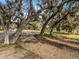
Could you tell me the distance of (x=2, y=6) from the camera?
17.5 metres

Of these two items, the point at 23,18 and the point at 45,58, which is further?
the point at 23,18

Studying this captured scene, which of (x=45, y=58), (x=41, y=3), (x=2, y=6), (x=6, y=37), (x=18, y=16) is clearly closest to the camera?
(x=45, y=58)

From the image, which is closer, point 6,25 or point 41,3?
point 6,25

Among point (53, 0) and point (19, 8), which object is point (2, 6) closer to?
point (19, 8)

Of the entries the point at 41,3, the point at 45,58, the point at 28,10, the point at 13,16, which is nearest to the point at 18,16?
the point at 13,16

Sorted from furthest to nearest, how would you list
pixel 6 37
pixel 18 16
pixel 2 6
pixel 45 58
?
pixel 18 16 < pixel 2 6 < pixel 6 37 < pixel 45 58

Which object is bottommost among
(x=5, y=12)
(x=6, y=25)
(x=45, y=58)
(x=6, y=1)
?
(x=45, y=58)

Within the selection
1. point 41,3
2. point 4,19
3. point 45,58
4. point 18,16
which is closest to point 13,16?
point 18,16

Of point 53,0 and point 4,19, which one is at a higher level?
point 53,0

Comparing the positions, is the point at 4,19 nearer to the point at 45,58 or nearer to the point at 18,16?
the point at 18,16

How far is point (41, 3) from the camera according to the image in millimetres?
20500

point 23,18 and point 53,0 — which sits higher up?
point 53,0

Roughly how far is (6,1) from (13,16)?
1.61 meters

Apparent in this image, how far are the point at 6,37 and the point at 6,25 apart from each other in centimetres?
109
